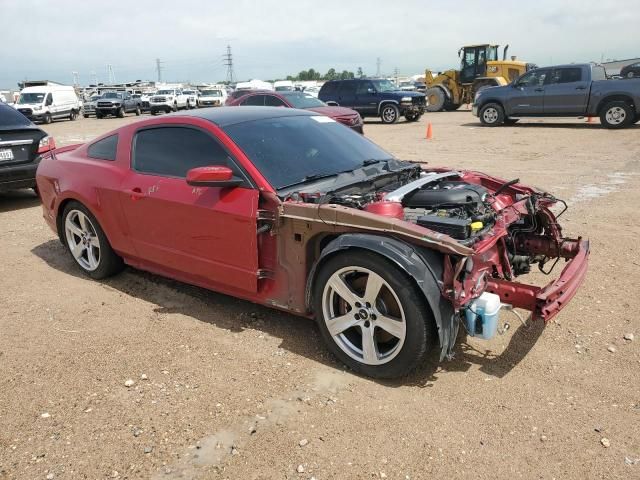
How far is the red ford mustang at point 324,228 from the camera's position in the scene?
292 cm

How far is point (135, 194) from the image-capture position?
415cm

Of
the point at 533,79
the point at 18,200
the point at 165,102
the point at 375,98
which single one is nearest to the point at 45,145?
the point at 18,200

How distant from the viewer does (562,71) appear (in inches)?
624


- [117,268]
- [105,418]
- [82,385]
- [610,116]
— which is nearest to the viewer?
[105,418]

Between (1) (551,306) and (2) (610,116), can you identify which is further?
(2) (610,116)

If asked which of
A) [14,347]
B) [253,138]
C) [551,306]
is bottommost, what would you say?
[14,347]

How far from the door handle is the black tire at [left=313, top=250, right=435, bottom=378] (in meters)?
1.76

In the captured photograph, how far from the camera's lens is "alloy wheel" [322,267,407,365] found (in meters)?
3.01

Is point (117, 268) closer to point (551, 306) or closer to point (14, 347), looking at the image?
point (14, 347)

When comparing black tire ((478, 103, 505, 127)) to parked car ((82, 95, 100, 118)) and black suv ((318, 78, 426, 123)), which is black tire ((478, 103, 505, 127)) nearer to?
black suv ((318, 78, 426, 123))

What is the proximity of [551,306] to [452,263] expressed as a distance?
0.60m

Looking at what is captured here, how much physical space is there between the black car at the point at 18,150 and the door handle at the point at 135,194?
4.52 m

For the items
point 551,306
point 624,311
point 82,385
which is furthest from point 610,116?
point 82,385

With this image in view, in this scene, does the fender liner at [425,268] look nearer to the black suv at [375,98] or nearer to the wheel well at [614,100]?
the wheel well at [614,100]
